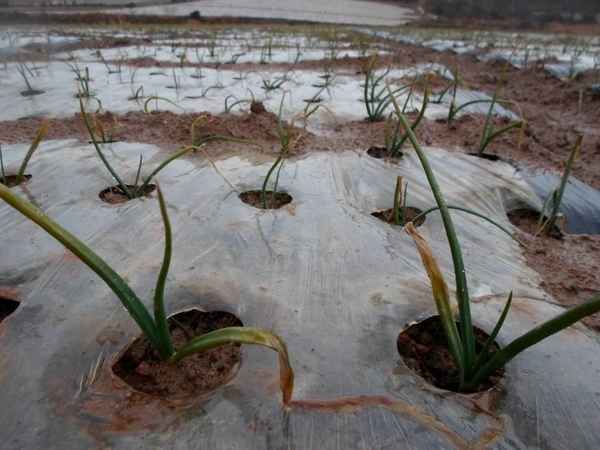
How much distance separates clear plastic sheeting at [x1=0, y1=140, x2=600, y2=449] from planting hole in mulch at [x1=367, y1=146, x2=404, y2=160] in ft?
0.58

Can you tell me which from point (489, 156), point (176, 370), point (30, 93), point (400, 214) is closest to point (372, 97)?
point (489, 156)

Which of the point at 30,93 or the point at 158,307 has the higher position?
the point at 158,307

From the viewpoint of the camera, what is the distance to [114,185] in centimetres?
130

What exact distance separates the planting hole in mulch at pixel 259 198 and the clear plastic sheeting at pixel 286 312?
0.03 metres

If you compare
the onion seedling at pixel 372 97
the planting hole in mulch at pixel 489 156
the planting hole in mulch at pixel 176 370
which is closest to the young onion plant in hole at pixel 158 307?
the planting hole in mulch at pixel 176 370

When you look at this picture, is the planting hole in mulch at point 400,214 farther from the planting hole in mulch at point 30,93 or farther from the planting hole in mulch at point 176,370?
the planting hole in mulch at point 30,93

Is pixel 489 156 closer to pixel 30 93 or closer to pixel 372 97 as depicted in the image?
pixel 372 97

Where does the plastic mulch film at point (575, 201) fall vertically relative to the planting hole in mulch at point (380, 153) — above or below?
below

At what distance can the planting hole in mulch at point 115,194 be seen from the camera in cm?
124

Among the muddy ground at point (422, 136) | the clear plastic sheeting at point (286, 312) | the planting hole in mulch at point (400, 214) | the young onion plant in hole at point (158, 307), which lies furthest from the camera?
the muddy ground at point (422, 136)

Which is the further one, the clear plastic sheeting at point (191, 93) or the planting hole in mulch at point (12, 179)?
the clear plastic sheeting at point (191, 93)

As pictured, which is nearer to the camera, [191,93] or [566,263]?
[566,263]

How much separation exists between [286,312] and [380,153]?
105 centimetres

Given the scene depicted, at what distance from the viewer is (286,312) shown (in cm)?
82
